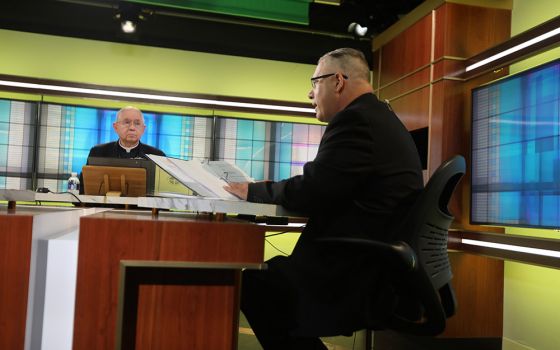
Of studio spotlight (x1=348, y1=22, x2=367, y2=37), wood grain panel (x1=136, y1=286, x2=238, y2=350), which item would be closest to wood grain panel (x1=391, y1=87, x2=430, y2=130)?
studio spotlight (x1=348, y1=22, x2=367, y2=37)

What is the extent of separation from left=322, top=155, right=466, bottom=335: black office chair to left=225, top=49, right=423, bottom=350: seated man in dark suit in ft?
0.19

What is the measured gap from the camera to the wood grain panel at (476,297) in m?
3.71

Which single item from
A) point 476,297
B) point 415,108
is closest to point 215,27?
point 415,108

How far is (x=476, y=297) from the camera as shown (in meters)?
3.74

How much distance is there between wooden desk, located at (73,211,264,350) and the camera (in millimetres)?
1563

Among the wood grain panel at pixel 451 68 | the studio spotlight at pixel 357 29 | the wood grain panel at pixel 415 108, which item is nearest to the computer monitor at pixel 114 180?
the wood grain panel at pixel 415 108

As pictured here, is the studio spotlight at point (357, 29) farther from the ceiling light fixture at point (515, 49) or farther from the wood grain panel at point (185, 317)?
the wood grain panel at point (185, 317)

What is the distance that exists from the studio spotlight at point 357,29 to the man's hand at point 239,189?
372cm

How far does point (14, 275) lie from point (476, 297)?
3.14m

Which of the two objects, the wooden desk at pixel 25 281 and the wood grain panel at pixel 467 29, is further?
the wood grain panel at pixel 467 29

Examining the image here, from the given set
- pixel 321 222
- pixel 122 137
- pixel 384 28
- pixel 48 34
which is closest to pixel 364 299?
pixel 321 222

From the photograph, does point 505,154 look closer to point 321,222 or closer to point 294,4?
point 321,222

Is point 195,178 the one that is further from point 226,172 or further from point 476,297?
point 476,297

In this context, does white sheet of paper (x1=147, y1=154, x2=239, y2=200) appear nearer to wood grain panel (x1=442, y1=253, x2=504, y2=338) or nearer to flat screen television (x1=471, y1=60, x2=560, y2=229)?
flat screen television (x1=471, y1=60, x2=560, y2=229)
